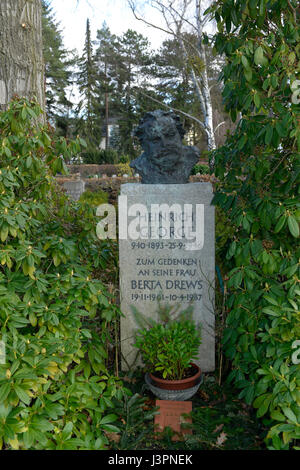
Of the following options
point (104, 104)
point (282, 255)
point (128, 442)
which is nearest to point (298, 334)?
point (282, 255)

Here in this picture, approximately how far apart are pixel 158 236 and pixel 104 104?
34.2 m

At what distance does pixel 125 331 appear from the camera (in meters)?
3.41

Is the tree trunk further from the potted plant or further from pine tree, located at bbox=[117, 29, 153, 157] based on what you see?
pine tree, located at bbox=[117, 29, 153, 157]

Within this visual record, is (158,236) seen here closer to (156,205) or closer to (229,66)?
(156,205)

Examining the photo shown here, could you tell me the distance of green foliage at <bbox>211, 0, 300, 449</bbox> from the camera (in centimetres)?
218

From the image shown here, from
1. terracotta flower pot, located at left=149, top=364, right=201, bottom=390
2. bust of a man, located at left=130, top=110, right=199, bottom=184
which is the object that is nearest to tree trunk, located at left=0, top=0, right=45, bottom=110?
bust of a man, located at left=130, top=110, right=199, bottom=184

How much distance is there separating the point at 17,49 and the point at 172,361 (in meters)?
3.27

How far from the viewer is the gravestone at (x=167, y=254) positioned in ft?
10.9

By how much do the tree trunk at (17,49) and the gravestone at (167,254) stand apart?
1615mm

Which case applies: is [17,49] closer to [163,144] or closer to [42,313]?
[163,144]

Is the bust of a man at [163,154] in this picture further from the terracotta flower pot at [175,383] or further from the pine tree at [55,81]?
the pine tree at [55,81]

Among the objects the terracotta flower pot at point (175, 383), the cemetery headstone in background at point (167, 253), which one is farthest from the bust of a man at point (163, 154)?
the terracotta flower pot at point (175, 383)

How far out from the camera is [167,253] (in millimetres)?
3359

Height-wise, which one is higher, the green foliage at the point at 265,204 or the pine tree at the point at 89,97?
the pine tree at the point at 89,97
